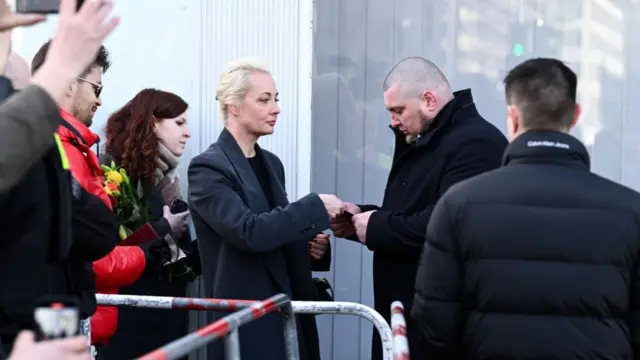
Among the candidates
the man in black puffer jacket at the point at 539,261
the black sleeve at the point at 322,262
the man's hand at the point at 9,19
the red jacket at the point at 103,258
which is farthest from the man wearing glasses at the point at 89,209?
the black sleeve at the point at 322,262

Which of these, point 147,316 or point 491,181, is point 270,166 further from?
point 491,181

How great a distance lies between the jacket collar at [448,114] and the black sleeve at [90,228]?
1756 millimetres

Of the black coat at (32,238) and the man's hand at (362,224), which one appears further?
the man's hand at (362,224)

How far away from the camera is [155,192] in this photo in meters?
4.98

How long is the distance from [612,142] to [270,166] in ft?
7.60

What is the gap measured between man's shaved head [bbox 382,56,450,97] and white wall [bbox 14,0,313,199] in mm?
1288

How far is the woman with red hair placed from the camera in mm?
4758

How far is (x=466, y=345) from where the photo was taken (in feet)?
9.93

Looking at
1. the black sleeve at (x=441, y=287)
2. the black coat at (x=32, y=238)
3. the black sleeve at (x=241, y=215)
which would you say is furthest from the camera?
the black sleeve at (x=241, y=215)

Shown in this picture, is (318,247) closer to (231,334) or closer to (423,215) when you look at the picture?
(423,215)

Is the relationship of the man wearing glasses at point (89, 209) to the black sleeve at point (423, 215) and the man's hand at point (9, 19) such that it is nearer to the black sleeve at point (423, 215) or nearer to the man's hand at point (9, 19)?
the man's hand at point (9, 19)

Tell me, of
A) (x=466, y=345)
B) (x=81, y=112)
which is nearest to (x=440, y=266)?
(x=466, y=345)

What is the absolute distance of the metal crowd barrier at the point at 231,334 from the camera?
7.62 ft

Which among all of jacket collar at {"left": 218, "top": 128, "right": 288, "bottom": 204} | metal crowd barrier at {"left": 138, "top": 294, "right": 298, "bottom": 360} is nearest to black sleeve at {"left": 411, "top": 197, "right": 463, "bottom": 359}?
metal crowd barrier at {"left": 138, "top": 294, "right": 298, "bottom": 360}
